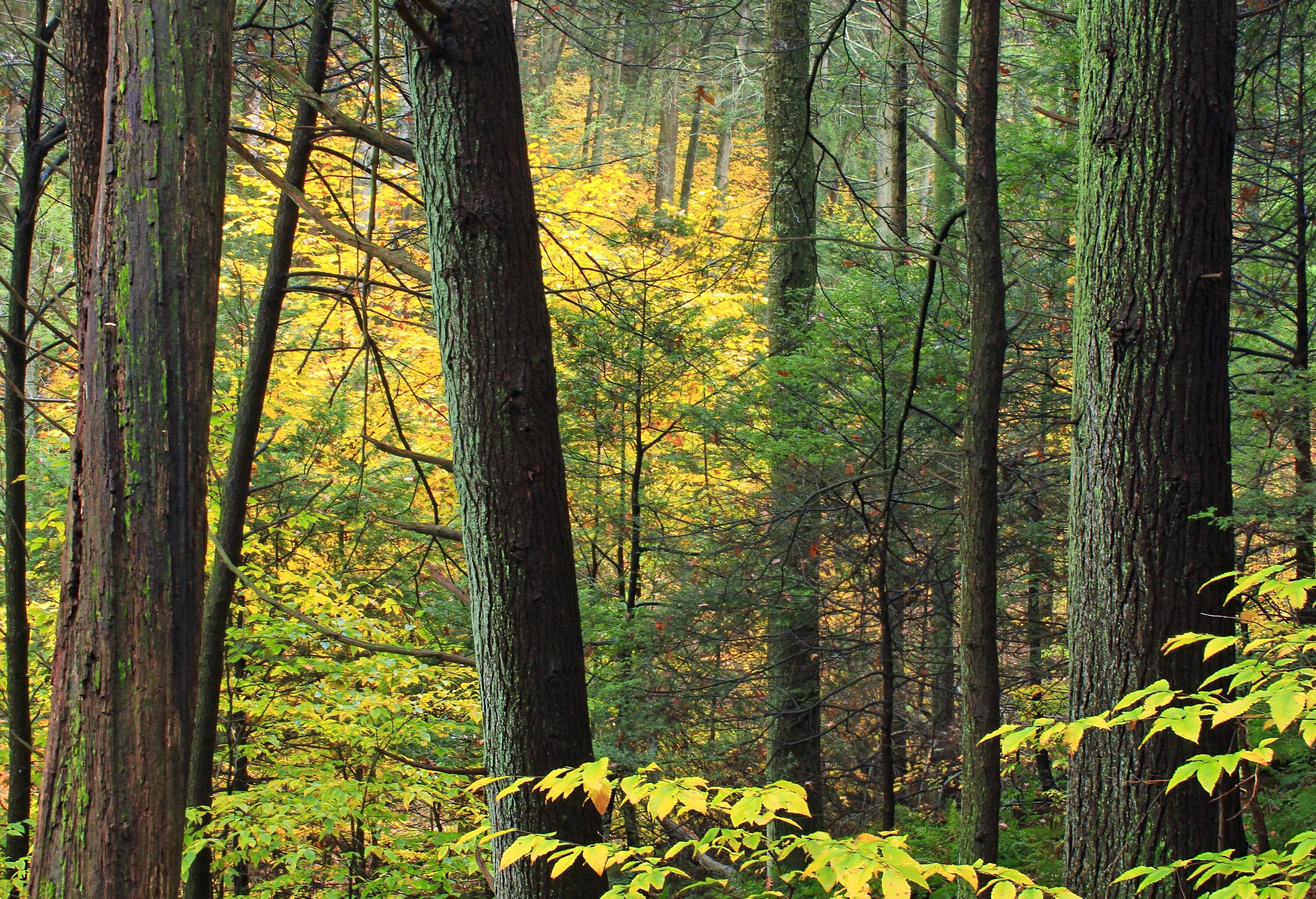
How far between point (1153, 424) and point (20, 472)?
18.7ft

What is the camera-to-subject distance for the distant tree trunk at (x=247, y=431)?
210 inches

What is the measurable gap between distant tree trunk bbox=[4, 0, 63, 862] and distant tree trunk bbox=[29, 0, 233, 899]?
325 cm

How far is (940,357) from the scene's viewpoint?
6.76 metres

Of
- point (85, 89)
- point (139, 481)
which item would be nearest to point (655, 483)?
point (85, 89)

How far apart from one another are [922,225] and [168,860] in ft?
13.7

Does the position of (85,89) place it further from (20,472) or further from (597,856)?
(597,856)

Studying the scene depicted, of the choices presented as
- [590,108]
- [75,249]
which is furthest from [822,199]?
[75,249]

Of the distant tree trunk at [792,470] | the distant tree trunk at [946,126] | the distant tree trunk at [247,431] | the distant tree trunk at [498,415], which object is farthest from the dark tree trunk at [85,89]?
the distant tree trunk at [946,126]

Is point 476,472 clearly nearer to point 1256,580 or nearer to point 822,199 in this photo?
point 1256,580

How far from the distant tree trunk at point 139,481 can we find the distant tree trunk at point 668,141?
58.9 ft

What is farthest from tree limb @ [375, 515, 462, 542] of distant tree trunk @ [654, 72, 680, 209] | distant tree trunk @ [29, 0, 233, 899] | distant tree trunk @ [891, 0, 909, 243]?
distant tree trunk @ [654, 72, 680, 209]

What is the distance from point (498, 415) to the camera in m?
3.16

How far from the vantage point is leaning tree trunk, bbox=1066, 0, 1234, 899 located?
3.39 m

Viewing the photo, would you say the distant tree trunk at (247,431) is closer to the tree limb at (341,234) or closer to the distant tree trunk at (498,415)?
the tree limb at (341,234)
